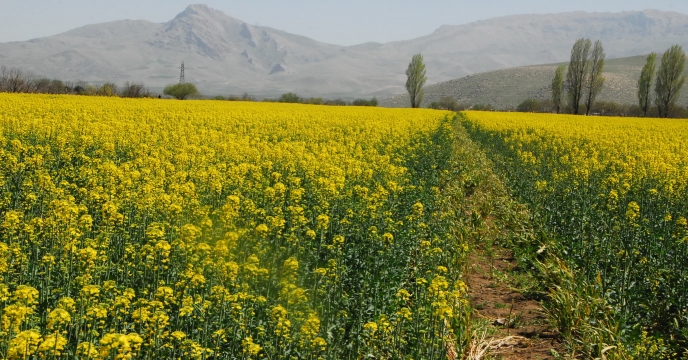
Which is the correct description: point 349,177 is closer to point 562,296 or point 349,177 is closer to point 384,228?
point 384,228

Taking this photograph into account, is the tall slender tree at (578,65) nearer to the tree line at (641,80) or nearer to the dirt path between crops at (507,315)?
the tree line at (641,80)

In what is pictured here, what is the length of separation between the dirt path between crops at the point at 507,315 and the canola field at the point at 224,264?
52cm

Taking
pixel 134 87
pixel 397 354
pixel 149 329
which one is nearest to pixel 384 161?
pixel 397 354

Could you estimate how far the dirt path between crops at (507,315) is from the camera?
277 inches

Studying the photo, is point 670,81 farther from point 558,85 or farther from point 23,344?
point 23,344

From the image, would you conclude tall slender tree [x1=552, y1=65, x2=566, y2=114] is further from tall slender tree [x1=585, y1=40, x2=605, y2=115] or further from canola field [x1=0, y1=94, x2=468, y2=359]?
canola field [x1=0, y1=94, x2=468, y2=359]

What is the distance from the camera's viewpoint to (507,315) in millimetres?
8094

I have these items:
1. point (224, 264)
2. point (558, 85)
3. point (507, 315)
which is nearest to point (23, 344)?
point (224, 264)

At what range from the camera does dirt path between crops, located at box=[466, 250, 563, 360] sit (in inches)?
277

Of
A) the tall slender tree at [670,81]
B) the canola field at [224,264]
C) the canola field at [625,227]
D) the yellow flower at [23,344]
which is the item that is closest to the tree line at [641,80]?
the tall slender tree at [670,81]

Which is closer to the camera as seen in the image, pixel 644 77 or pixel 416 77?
pixel 644 77

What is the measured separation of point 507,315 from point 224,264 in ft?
14.3

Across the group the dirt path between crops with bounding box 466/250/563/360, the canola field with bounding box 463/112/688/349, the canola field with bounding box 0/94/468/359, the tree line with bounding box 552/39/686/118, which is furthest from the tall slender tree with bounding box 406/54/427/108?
the dirt path between crops with bounding box 466/250/563/360

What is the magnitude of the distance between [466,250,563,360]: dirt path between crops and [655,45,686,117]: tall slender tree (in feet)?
268
